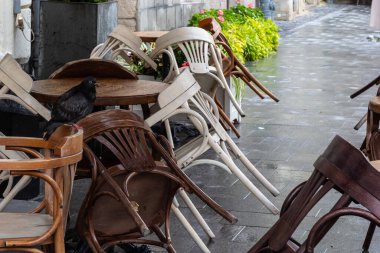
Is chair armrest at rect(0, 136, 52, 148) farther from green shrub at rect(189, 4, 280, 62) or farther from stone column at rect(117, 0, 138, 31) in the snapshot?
stone column at rect(117, 0, 138, 31)

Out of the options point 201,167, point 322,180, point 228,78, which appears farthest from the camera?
point 228,78

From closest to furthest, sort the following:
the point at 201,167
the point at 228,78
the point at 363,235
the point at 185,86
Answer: the point at 185,86 → the point at 363,235 → the point at 201,167 → the point at 228,78

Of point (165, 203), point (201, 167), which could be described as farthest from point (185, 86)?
point (201, 167)

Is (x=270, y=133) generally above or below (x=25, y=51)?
below

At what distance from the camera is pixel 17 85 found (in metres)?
5.00

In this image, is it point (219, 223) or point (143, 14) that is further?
point (143, 14)

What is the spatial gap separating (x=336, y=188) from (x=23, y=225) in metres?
1.15

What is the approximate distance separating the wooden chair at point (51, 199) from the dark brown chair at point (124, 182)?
0.66m

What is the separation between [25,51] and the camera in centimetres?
750

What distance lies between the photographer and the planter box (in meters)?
8.70

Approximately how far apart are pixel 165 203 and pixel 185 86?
729mm

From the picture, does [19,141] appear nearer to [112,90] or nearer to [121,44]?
[112,90]

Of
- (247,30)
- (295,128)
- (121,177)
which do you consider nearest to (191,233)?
(121,177)

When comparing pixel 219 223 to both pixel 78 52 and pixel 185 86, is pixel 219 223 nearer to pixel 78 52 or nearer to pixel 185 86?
pixel 185 86
